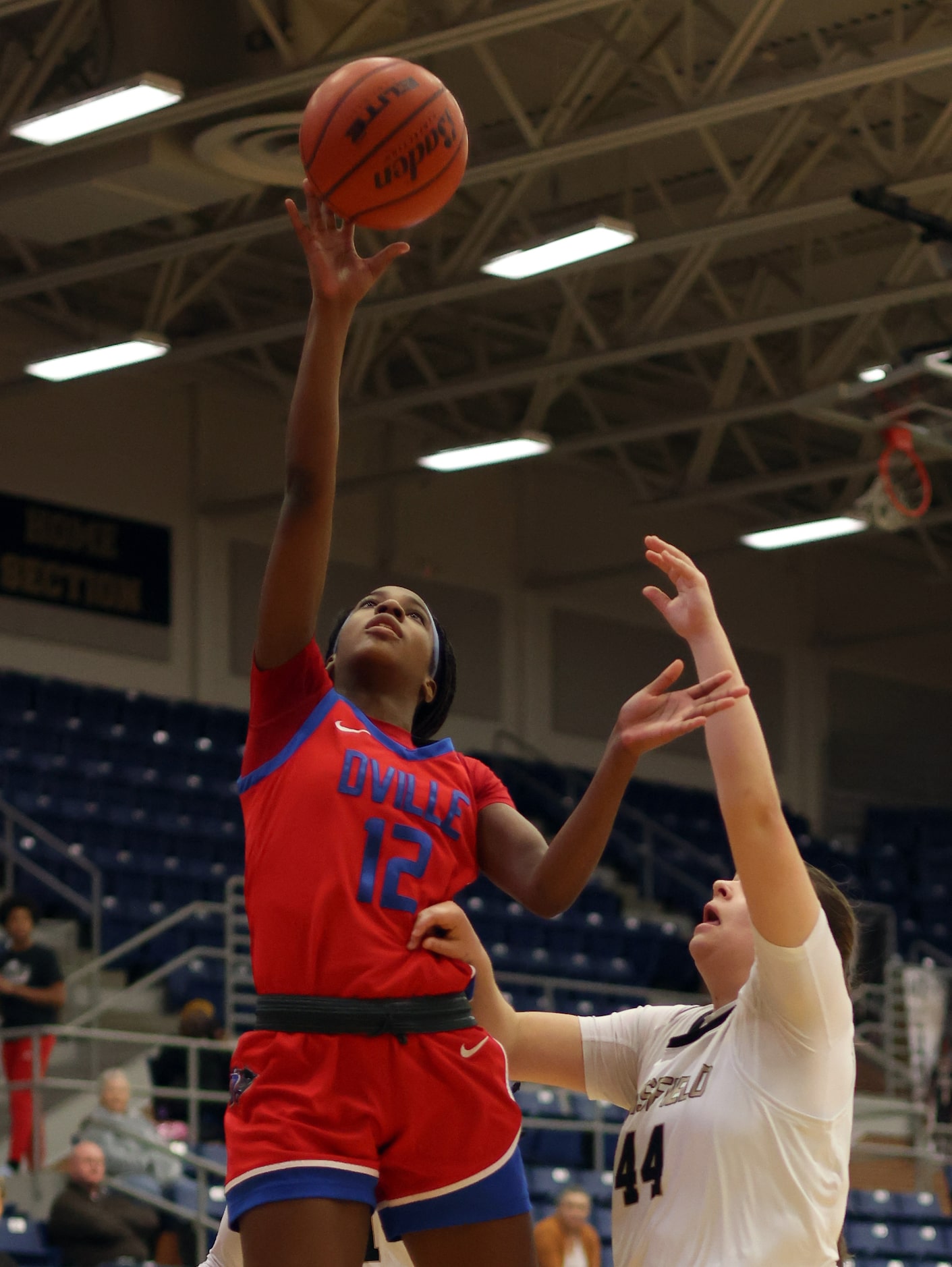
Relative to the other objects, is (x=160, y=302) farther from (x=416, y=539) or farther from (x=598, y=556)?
(x=598, y=556)

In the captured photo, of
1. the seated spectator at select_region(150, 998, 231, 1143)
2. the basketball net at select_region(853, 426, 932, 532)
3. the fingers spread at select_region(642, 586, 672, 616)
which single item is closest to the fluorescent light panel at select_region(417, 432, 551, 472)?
the basketball net at select_region(853, 426, 932, 532)

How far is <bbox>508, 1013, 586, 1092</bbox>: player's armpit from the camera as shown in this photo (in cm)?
361

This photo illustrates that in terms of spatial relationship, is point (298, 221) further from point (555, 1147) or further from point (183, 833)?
point (183, 833)

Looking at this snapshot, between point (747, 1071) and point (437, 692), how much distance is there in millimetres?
785

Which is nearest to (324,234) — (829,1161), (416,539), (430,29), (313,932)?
(313,932)

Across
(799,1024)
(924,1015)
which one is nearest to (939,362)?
(924,1015)


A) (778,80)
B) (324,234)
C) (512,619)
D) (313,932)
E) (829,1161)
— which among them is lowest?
(829,1161)

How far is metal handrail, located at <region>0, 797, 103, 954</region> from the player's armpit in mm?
8743

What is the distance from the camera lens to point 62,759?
14359 millimetres

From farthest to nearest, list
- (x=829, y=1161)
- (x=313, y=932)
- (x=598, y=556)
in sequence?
(x=598, y=556), (x=829, y=1161), (x=313, y=932)

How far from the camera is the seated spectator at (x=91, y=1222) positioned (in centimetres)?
869

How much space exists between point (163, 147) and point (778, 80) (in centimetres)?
336

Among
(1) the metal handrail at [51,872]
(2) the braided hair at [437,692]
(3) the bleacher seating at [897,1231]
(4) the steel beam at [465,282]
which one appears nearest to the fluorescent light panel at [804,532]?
(4) the steel beam at [465,282]

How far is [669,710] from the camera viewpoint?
307 cm
